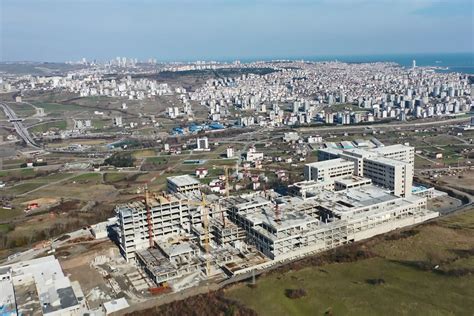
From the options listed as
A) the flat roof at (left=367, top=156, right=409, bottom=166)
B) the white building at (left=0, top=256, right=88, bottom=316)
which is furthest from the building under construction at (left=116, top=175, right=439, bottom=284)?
the white building at (left=0, top=256, right=88, bottom=316)

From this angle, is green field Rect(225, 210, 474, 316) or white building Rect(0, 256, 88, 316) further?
white building Rect(0, 256, 88, 316)

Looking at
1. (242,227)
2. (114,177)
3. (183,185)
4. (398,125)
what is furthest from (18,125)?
(398,125)

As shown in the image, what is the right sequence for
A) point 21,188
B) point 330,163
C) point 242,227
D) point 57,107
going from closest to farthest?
point 242,227, point 330,163, point 21,188, point 57,107

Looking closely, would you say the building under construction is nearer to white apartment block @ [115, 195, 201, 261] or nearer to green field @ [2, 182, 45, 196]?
white apartment block @ [115, 195, 201, 261]

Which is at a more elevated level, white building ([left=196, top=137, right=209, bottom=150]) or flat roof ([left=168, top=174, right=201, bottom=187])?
flat roof ([left=168, top=174, right=201, bottom=187])

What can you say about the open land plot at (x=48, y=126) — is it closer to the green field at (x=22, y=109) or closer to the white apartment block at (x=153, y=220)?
the green field at (x=22, y=109)

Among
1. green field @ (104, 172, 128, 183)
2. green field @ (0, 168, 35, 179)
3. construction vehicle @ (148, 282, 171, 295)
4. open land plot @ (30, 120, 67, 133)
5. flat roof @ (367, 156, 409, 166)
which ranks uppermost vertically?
open land plot @ (30, 120, 67, 133)

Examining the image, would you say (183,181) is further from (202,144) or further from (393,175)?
(202,144)
